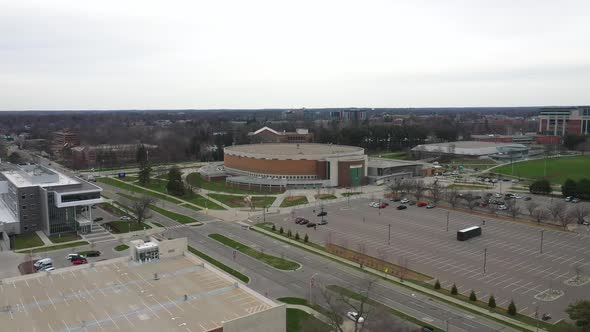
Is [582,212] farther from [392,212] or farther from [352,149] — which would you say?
[352,149]

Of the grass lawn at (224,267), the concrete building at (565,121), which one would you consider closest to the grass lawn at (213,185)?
the grass lawn at (224,267)

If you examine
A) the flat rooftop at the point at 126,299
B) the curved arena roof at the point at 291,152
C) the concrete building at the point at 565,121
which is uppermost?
the concrete building at the point at 565,121

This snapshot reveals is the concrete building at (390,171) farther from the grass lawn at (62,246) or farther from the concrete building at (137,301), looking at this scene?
the concrete building at (137,301)

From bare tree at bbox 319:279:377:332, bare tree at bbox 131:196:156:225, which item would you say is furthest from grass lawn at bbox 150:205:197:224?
bare tree at bbox 319:279:377:332

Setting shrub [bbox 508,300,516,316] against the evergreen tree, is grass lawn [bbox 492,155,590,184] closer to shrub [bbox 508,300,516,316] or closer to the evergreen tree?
shrub [bbox 508,300,516,316]

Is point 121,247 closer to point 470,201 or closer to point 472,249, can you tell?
point 472,249

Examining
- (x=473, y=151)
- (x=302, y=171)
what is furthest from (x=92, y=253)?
(x=473, y=151)

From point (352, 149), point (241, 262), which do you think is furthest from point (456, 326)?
point (352, 149)
